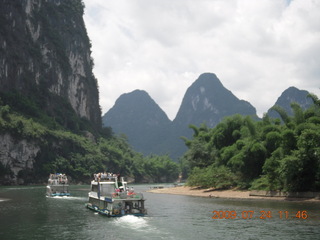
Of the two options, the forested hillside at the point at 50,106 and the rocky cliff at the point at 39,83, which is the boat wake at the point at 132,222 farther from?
the rocky cliff at the point at 39,83

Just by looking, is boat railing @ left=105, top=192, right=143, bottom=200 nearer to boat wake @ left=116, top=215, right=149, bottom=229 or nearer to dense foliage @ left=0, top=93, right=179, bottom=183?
boat wake @ left=116, top=215, right=149, bottom=229

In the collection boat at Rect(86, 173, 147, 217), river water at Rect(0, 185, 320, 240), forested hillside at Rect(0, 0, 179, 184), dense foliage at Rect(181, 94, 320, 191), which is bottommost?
river water at Rect(0, 185, 320, 240)

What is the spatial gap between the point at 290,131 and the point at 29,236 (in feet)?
112

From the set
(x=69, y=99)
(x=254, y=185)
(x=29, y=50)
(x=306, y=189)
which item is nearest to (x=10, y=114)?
(x=29, y=50)

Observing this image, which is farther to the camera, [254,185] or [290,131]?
[254,185]

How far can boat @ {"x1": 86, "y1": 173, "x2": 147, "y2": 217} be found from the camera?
1329 inches

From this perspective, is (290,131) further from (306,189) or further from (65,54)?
(65,54)

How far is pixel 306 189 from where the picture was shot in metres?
46.0

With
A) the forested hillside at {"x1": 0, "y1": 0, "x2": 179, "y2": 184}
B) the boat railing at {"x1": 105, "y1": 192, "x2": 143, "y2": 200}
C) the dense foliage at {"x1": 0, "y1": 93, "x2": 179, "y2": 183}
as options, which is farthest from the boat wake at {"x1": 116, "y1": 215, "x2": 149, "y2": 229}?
the forested hillside at {"x1": 0, "y1": 0, "x2": 179, "y2": 184}

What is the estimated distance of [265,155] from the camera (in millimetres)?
56844
